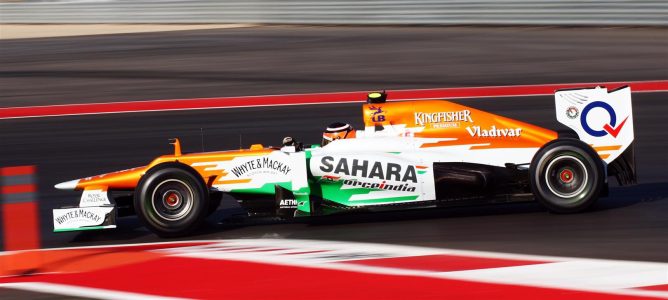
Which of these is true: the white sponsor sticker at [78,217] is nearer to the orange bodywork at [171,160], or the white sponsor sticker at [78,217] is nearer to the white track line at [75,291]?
the orange bodywork at [171,160]

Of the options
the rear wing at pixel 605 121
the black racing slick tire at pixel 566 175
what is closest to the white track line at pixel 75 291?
the black racing slick tire at pixel 566 175

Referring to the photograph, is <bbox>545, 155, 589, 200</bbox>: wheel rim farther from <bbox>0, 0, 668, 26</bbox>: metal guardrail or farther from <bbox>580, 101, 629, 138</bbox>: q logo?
<bbox>0, 0, 668, 26</bbox>: metal guardrail

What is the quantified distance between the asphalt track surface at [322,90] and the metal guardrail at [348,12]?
13.7 inches

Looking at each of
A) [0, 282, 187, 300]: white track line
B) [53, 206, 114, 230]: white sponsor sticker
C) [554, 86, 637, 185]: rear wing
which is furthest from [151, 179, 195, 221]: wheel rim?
[554, 86, 637, 185]: rear wing

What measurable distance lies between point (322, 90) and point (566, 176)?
8.15m

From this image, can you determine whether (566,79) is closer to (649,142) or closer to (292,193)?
(649,142)

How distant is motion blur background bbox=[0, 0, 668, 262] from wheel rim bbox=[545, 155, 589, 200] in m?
0.22

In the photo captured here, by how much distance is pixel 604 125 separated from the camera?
8.01 meters

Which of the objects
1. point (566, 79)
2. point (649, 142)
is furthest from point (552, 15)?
point (649, 142)

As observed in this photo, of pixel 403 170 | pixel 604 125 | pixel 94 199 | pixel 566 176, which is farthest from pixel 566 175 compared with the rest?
pixel 94 199

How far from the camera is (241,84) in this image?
53.9 feet

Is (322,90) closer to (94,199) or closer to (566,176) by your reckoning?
(94,199)

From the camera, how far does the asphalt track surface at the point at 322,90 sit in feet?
25.2

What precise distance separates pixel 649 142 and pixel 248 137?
4.75 m
